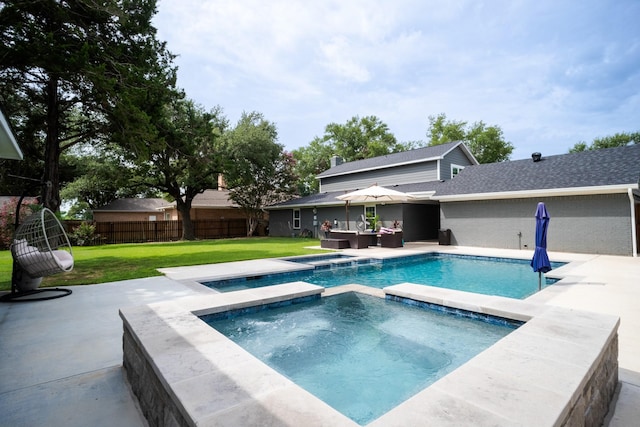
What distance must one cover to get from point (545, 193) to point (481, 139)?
26200mm

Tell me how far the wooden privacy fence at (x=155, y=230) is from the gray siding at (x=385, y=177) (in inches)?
318

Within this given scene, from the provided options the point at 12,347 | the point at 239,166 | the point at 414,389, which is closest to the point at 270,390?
the point at 414,389

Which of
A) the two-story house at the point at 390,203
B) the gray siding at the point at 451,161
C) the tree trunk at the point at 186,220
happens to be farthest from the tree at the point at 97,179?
the gray siding at the point at 451,161

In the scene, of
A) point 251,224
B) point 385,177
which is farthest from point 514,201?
point 251,224

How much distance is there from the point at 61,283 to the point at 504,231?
1521cm

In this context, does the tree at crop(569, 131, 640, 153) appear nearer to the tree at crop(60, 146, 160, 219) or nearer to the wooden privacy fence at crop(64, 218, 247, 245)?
the wooden privacy fence at crop(64, 218, 247, 245)

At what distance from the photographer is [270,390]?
203cm

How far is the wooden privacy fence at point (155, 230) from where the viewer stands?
19.9 metres

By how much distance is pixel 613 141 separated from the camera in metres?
41.9

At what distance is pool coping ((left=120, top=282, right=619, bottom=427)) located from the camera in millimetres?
1752

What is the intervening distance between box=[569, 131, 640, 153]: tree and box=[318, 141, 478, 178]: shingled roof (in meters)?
33.8

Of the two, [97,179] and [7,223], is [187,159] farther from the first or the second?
[97,179]

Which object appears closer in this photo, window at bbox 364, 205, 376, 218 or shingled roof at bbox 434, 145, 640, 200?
shingled roof at bbox 434, 145, 640, 200

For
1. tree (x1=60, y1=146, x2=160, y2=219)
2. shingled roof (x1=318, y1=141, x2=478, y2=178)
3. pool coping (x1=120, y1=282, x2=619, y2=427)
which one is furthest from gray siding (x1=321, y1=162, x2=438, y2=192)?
pool coping (x1=120, y1=282, x2=619, y2=427)
